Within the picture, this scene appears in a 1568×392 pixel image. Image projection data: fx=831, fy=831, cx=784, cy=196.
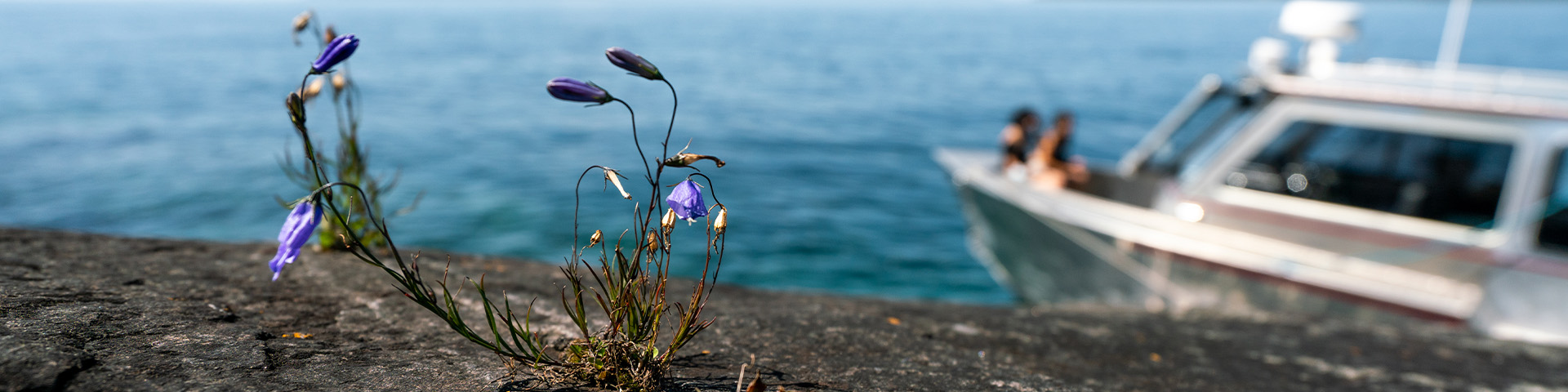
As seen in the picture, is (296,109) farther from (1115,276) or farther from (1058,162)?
(1058,162)

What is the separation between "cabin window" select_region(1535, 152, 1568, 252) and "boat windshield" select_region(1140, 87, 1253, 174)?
1.96 m

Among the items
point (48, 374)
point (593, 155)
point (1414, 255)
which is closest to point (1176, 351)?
point (1414, 255)

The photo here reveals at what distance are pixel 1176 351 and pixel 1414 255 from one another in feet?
10.7

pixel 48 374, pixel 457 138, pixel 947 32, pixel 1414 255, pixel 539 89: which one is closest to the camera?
pixel 48 374

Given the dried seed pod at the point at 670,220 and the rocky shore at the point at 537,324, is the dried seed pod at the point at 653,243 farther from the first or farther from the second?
the rocky shore at the point at 537,324

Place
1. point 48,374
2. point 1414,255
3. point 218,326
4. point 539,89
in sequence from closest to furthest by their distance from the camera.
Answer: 1. point 48,374
2. point 218,326
3. point 1414,255
4. point 539,89

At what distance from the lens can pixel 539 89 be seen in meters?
25.3

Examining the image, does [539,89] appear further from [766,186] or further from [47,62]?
[47,62]

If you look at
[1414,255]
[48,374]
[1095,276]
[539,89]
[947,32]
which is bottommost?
[48,374]

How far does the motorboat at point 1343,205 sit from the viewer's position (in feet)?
17.4

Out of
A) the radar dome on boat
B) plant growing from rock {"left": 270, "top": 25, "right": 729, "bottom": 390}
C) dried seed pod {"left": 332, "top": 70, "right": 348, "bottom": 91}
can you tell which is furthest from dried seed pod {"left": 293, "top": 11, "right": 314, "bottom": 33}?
the radar dome on boat

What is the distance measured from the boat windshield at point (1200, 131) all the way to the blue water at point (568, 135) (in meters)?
1.25

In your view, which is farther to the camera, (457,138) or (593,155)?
(457,138)

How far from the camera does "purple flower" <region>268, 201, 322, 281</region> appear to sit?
4.92ft
